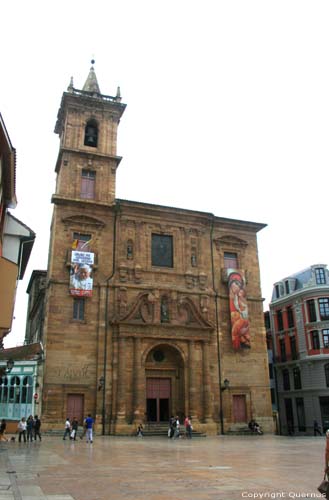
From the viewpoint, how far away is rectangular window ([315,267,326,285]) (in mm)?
48737

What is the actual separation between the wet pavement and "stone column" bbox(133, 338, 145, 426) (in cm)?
1413

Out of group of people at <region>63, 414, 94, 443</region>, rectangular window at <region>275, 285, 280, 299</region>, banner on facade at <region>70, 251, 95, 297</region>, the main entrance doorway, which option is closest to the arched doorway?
the main entrance doorway

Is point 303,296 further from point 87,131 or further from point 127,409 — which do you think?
point 87,131

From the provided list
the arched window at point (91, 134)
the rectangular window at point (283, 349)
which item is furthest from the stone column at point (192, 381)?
the rectangular window at point (283, 349)

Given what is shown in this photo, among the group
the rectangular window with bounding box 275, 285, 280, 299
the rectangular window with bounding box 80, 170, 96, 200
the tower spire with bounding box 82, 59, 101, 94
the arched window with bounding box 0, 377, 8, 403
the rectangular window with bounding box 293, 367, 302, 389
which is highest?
the tower spire with bounding box 82, 59, 101, 94

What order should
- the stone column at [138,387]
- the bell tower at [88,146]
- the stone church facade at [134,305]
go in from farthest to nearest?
the bell tower at [88,146]
the stone church facade at [134,305]
the stone column at [138,387]

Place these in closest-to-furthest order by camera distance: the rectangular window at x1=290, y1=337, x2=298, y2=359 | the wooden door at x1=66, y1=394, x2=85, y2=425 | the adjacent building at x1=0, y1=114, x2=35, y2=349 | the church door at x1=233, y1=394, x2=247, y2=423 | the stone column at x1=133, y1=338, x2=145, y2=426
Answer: the adjacent building at x1=0, y1=114, x2=35, y2=349 < the wooden door at x1=66, y1=394, x2=85, y2=425 < the stone column at x1=133, y1=338, x2=145, y2=426 < the church door at x1=233, y1=394, x2=247, y2=423 < the rectangular window at x1=290, y1=337, x2=298, y2=359

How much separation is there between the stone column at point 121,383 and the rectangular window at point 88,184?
12.5m

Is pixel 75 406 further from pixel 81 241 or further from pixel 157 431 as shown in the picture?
pixel 81 241

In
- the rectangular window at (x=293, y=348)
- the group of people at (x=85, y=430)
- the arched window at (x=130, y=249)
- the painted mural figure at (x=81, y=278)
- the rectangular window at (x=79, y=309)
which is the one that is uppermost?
the arched window at (x=130, y=249)

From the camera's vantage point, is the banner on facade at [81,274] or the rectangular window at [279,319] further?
the rectangular window at [279,319]

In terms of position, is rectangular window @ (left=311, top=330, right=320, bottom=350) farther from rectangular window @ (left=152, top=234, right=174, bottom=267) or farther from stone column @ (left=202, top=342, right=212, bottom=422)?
rectangular window @ (left=152, top=234, right=174, bottom=267)

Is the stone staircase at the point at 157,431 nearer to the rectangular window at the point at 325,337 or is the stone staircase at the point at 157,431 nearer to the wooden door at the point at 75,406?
the wooden door at the point at 75,406

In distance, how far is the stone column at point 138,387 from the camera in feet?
105
